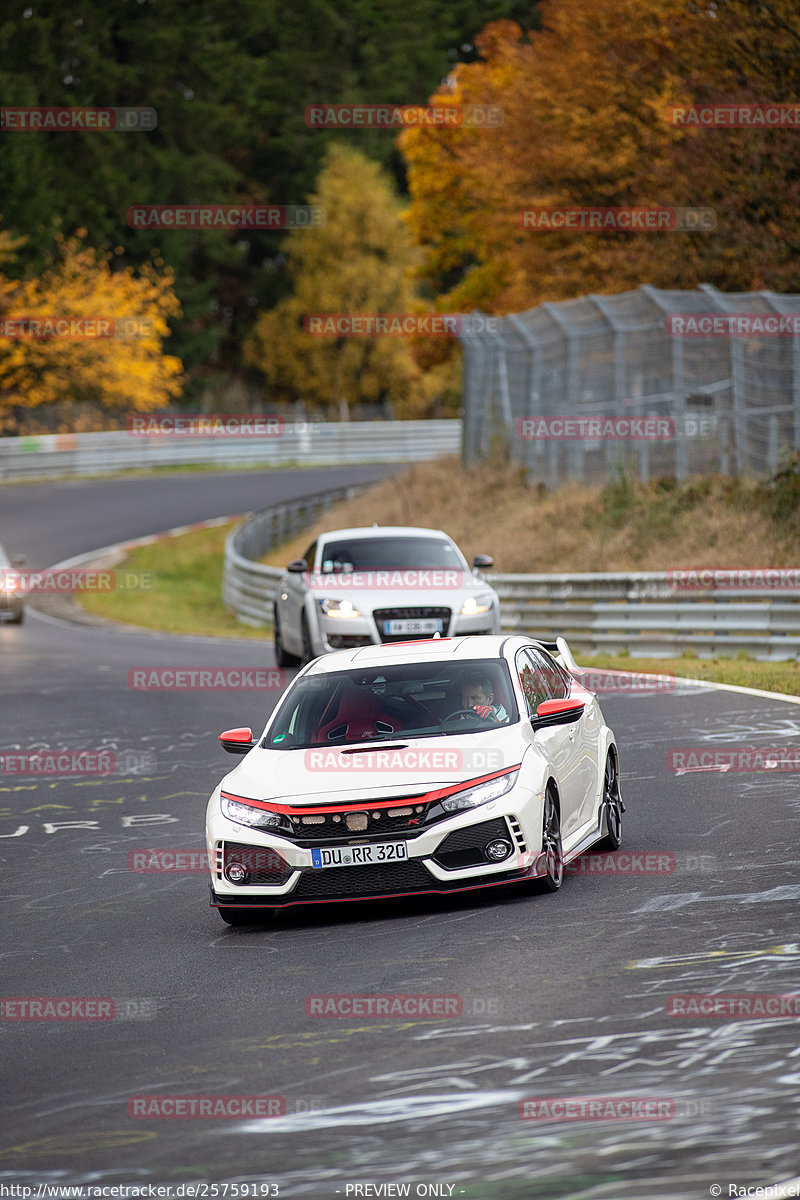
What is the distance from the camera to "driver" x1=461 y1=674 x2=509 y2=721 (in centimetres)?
976

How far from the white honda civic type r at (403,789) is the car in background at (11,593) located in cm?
2128

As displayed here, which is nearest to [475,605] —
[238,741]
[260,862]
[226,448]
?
[238,741]

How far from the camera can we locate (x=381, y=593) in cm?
2028

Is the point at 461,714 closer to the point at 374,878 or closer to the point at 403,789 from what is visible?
the point at 403,789

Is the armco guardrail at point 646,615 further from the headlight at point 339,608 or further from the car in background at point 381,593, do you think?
the headlight at point 339,608

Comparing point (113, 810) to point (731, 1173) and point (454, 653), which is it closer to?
point (454, 653)

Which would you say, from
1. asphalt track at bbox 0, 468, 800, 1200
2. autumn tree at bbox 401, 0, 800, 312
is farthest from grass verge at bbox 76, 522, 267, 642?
asphalt track at bbox 0, 468, 800, 1200

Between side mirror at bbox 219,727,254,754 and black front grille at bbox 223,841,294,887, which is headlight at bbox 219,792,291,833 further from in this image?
side mirror at bbox 219,727,254,754

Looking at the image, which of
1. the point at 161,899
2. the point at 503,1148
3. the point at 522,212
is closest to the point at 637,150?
the point at 522,212

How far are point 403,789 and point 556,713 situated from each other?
3.64 feet

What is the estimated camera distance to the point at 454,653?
10.2m

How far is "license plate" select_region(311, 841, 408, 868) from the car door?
109 centimetres

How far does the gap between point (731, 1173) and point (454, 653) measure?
5456 mm

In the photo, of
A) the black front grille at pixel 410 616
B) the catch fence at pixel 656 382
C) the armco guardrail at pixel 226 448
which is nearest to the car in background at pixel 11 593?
the catch fence at pixel 656 382
